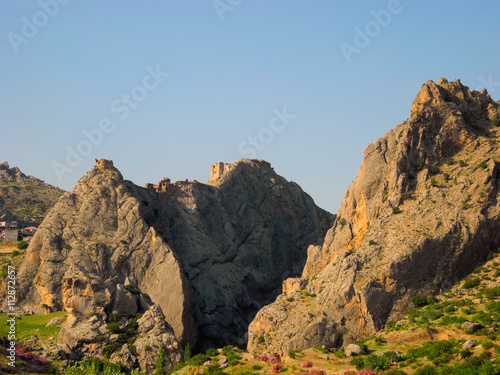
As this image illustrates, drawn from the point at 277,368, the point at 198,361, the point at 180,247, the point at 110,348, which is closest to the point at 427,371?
the point at 277,368

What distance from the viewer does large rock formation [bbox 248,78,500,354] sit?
8681 cm

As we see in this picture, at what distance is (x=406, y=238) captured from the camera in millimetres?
89375

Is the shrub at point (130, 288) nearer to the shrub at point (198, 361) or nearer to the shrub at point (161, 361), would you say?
the shrub at point (161, 361)

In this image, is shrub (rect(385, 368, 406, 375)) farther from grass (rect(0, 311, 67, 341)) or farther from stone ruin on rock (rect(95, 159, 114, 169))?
stone ruin on rock (rect(95, 159, 114, 169))

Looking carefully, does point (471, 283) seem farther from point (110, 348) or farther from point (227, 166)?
point (227, 166)

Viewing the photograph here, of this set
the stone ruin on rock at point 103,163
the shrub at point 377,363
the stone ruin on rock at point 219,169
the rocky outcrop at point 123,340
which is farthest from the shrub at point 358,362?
the stone ruin on rock at point 219,169

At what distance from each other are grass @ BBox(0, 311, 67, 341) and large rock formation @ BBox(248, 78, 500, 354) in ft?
95.5

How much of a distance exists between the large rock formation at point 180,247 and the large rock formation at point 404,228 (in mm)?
23431

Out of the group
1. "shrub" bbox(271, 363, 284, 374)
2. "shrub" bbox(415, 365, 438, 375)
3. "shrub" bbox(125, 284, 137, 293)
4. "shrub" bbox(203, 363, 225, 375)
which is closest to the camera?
"shrub" bbox(415, 365, 438, 375)


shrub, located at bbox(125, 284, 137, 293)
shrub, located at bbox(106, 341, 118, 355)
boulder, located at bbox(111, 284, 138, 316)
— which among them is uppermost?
shrub, located at bbox(125, 284, 137, 293)

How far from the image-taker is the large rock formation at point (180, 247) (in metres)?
106

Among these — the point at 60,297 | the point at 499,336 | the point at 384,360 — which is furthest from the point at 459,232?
the point at 60,297

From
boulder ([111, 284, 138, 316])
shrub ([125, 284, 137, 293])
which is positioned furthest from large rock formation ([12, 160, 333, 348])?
shrub ([125, 284, 137, 293])

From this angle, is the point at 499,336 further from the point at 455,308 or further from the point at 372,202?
the point at 372,202
